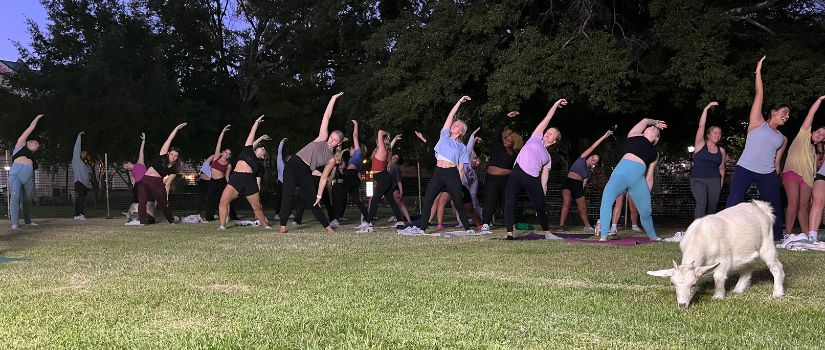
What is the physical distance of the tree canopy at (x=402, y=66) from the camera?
14.6m

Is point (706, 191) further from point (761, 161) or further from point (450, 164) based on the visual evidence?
point (450, 164)

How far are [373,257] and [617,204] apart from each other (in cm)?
626

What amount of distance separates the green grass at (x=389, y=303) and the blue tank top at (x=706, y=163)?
9.54 feet

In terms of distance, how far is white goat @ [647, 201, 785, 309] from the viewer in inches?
199

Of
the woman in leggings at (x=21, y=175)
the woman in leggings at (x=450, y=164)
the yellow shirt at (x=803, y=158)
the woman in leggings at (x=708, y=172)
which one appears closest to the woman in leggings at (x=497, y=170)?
the woman in leggings at (x=450, y=164)

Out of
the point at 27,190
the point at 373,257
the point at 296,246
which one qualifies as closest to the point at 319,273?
the point at 373,257

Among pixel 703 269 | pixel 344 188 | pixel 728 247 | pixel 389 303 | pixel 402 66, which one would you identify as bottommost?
pixel 389 303

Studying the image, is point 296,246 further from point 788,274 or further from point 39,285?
point 788,274

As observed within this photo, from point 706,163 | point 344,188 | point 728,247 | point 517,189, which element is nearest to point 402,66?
point 344,188

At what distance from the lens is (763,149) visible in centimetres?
913

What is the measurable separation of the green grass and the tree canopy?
7142 millimetres

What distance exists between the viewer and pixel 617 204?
12836mm

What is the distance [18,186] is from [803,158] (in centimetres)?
1413

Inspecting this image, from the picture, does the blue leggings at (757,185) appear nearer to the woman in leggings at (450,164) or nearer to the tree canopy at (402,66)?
the woman in leggings at (450,164)
